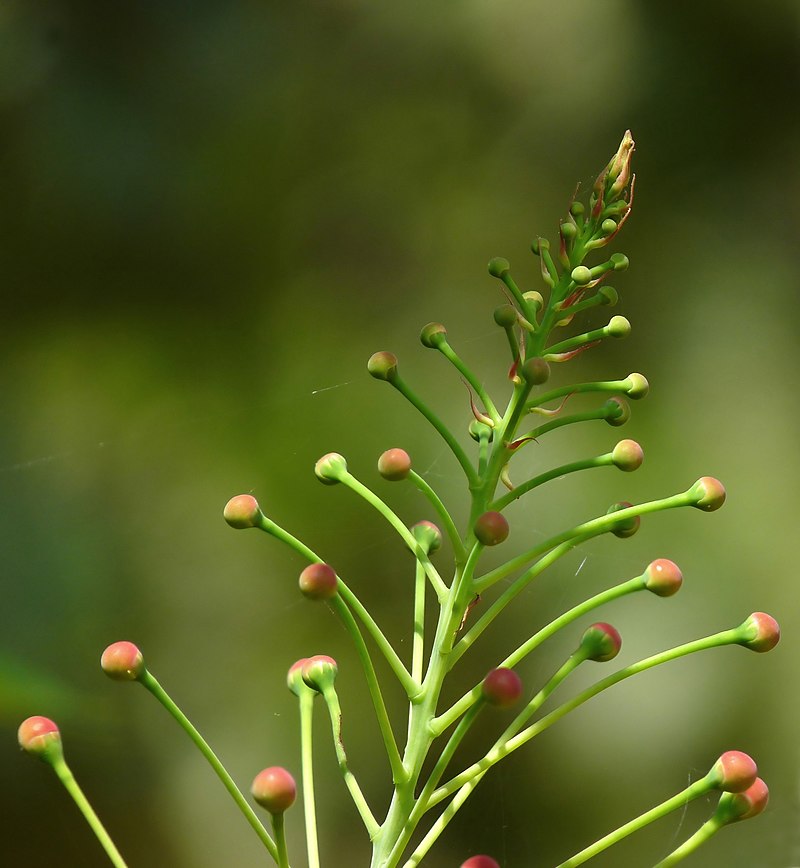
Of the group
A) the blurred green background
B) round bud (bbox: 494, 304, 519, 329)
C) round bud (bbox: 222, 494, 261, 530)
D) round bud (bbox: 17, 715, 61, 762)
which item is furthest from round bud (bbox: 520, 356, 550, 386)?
the blurred green background

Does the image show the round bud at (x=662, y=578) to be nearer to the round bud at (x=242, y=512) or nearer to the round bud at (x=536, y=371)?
the round bud at (x=536, y=371)

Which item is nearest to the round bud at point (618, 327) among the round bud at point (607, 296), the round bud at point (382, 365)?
the round bud at point (607, 296)

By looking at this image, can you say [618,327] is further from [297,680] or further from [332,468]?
[297,680]

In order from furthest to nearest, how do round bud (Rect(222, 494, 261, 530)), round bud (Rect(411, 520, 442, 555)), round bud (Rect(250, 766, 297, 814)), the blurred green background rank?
1. the blurred green background
2. round bud (Rect(411, 520, 442, 555))
3. round bud (Rect(222, 494, 261, 530))
4. round bud (Rect(250, 766, 297, 814))

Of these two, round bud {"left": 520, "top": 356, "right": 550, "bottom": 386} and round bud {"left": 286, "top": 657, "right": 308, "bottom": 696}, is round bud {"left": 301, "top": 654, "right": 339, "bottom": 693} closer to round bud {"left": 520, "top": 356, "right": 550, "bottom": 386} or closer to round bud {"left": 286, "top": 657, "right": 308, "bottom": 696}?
round bud {"left": 286, "top": 657, "right": 308, "bottom": 696}

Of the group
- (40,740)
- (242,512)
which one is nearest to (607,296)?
(242,512)

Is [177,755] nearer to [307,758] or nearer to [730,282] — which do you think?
[307,758]

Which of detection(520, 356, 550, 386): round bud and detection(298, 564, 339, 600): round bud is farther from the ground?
detection(520, 356, 550, 386): round bud
